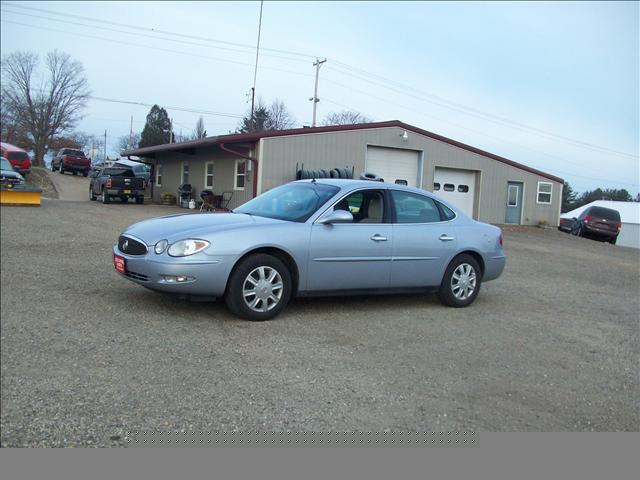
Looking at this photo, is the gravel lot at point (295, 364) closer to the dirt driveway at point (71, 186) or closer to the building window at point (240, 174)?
the building window at point (240, 174)

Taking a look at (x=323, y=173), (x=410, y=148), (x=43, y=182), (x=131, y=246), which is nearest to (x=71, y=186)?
(x=43, y=182)

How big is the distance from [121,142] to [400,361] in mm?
89113

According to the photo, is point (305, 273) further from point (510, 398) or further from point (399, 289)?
Answer: point (510, 398)

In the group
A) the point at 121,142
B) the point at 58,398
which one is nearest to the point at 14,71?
the point at 58,398

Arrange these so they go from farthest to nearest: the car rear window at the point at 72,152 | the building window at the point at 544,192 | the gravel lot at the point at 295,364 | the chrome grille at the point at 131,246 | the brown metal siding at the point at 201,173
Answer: the car rear window at the point at 72,152 → the building window at the point at 544,192 → the brown metal siding at the point at 201,173 → the chrome grille at the point at 131,246 → the gravel lot at the point at 295,364

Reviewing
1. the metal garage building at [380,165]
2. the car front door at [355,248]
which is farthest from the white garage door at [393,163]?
the car front door at [355,248]

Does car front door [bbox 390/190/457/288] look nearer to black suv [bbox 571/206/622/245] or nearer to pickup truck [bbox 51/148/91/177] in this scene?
black suv [bbox 571/206/622/245]

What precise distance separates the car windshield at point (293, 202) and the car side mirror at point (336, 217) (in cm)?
20

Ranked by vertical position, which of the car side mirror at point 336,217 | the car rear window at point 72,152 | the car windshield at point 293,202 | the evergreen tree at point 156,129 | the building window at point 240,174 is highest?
the evergreen tree at point 156,129

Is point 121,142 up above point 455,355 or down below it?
above

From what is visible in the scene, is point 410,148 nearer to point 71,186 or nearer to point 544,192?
point 544,192

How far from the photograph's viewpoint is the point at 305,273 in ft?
19.4

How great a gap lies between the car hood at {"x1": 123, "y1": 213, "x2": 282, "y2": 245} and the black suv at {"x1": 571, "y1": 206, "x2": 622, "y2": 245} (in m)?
23.3

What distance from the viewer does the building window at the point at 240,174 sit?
2078 centimetres
